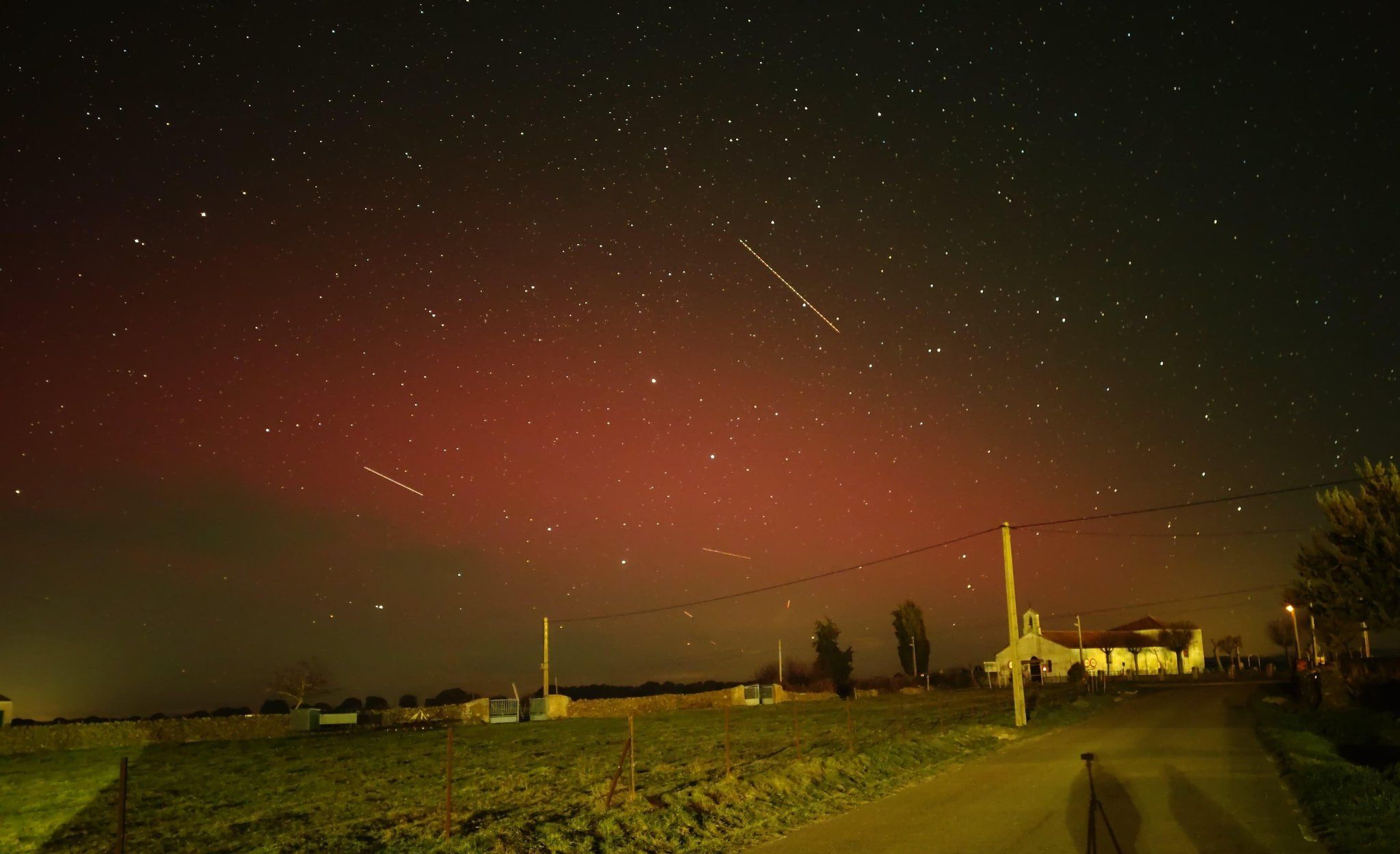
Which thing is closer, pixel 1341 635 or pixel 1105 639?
pixel 1341 635

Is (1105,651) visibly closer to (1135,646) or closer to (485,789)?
(1135,646)

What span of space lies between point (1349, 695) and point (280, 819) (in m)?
31.6

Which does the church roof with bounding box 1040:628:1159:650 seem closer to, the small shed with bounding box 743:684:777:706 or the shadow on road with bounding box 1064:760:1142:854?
the small shed with bounding box 743:684:777:706

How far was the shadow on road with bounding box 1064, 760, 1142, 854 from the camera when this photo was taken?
10.7 m

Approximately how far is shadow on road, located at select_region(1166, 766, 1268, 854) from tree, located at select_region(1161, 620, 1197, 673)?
103 m

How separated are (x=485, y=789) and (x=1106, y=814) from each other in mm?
12130

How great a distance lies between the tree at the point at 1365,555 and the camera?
2767 cm

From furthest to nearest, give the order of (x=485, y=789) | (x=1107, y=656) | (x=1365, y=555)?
(x=1107, y=656)
(x=1365, y=555)
(x=485, y=789)

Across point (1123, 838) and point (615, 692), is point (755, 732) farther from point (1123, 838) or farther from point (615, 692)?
point (615, 692)

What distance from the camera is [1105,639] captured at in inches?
4348

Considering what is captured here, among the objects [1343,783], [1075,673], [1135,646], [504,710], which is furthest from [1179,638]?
[1343,783]

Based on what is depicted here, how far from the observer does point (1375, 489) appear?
93.0 ft

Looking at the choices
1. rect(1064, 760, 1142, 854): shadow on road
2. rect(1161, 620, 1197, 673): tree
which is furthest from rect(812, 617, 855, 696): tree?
rect(1064, 760, 1142, 854): shadow on road

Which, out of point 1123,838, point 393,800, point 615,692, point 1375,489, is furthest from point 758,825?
point 615,692
